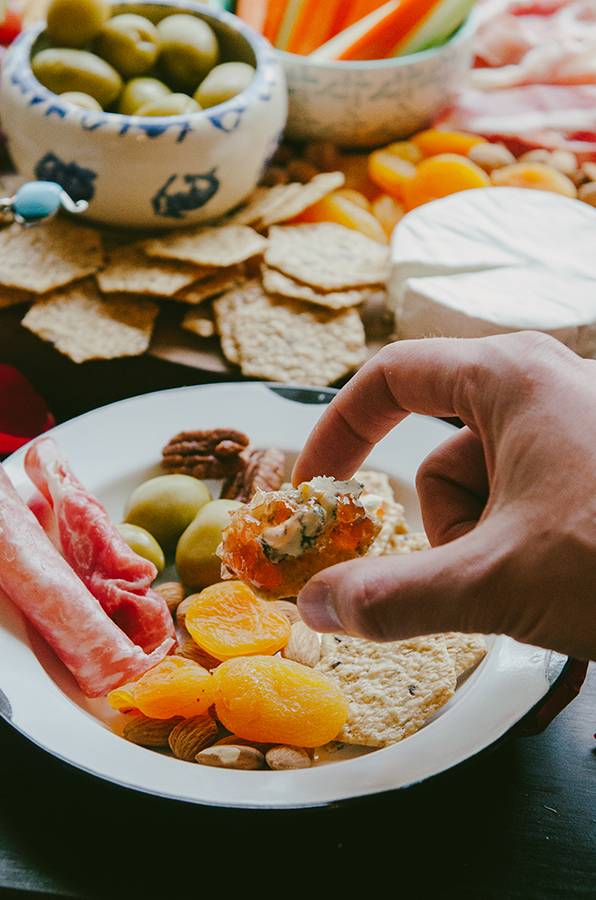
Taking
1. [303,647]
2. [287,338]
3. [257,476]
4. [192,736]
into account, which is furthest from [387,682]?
[287,338]

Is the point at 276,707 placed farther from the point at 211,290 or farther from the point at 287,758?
the point at 211,290

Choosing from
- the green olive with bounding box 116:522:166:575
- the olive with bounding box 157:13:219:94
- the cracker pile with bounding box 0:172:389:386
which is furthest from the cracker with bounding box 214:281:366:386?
the olive with bounding box 157:13:219:94

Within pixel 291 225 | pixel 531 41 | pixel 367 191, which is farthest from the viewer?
pixel 531 41

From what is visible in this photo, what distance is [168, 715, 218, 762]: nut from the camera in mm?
676

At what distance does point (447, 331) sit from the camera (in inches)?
45.3

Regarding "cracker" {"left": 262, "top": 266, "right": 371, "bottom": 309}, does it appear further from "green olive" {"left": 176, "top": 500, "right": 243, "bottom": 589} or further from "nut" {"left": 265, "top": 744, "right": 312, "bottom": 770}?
"nut" {"left": 265, "top": 744, "right": 312, "bottom": 770}

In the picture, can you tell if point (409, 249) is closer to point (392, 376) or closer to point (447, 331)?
point (447, 331)

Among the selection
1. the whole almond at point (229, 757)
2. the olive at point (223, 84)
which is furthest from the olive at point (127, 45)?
the whole almond at point (229, 757)

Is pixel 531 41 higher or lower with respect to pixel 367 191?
higher

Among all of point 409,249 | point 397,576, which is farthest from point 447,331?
point 397,576

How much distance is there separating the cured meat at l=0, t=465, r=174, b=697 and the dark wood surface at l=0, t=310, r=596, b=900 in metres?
0.10

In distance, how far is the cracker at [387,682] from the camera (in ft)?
2.27

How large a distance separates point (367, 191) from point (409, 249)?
1.45 feet

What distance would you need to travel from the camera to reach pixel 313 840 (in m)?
0.65
